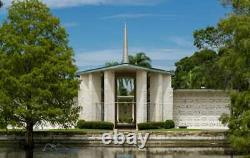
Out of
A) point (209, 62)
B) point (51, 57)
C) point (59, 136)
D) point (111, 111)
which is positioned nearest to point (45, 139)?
point (59, 136)

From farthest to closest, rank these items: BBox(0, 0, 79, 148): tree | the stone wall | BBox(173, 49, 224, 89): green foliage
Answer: BBox(173, 49, 224, 89): green foliage → the stone wall → BBox(0, 0, 79, 148): tree

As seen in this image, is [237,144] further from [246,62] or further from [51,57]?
[51,57]

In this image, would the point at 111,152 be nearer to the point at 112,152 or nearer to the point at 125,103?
the point at 112,152

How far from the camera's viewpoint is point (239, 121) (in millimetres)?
21625

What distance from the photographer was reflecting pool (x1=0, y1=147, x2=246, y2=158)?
26.7 meters

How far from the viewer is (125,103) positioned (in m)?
43.0

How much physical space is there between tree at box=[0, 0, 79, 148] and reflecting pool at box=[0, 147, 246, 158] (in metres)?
1.42

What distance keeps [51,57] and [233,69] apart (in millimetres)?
11116

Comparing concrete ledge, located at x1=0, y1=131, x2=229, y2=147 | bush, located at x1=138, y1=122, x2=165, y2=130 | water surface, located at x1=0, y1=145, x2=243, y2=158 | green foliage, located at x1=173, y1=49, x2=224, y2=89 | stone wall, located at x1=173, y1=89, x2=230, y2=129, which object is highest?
green foliage, located at x1=173, y1=49, x2=224, y2=89

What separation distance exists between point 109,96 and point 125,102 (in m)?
1.57

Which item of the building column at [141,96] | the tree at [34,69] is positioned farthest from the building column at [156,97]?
the tree at [34,69]

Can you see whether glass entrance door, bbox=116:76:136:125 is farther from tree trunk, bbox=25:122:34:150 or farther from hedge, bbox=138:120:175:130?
tree trunk, bbox=25:122:34:150

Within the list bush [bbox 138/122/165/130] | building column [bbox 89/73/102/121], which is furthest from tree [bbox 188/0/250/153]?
building column [bbox 89/73/102/121]

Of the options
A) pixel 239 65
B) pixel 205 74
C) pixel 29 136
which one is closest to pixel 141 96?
pixel 205 74
